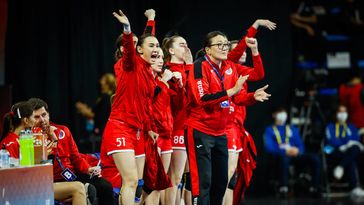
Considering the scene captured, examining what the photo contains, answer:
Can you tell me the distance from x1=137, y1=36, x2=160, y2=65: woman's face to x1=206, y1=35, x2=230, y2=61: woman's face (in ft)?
1.99

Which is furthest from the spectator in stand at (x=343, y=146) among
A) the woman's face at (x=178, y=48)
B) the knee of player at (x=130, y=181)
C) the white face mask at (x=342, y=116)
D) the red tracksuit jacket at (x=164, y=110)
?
the knee of player at (x=130, y=181)

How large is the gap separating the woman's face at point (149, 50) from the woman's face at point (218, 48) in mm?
607

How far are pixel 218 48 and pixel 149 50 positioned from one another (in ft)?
2.28

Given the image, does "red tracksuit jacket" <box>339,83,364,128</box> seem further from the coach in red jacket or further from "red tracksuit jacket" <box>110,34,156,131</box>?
"red tracksuit jacket" <box>110,34,156,131</box>

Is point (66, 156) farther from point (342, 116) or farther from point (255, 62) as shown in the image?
point (342, 116)

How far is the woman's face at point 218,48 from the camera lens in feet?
22.7

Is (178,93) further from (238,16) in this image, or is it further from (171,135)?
(238,16)

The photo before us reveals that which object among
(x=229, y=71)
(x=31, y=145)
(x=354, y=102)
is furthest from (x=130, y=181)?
(x=354, y=102)

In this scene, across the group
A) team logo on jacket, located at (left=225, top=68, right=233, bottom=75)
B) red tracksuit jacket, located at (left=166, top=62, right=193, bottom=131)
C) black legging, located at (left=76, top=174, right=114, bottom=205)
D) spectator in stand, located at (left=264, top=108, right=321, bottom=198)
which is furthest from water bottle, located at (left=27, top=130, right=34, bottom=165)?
spectator in stand, located at (left=264, top=108, right=321, bottom=198)

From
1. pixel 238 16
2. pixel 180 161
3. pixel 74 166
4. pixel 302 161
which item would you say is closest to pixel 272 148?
pixel 302 161

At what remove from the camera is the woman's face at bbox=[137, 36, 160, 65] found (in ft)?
21.5

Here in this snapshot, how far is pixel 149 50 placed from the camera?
6570 mm

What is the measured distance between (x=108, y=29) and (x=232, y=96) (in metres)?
3.70

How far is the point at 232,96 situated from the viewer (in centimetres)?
715
